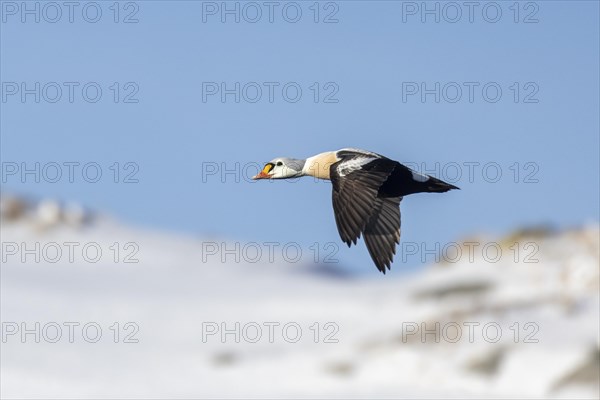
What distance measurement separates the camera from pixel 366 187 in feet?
48.2

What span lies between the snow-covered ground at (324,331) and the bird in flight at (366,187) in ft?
59.1

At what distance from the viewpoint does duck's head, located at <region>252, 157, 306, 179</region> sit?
53.4ft

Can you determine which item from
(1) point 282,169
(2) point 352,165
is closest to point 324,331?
(1) point 282,169

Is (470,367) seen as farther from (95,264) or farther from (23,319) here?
(95,264)

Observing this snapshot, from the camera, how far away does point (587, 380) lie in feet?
108

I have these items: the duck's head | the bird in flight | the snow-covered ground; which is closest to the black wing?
the bird in flight

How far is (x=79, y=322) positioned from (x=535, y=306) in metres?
20.1

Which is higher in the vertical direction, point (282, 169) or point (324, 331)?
point (282, 169)

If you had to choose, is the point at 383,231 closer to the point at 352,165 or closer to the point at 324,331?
the point at 352,165

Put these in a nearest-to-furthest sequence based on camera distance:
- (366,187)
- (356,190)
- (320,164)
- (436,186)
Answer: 1. (356,190)
2. (366,187)
3. (320,164)
4. (436,186)

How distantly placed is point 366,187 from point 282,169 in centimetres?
197

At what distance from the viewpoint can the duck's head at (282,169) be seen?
16281mm

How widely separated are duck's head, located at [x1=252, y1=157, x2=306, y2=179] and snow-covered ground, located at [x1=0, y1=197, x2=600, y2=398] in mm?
18229

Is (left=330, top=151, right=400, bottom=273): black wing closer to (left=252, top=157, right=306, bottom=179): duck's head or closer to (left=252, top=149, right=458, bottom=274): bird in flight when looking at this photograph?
(left=252, top=149, right=458, bottom=274): bird in flight
